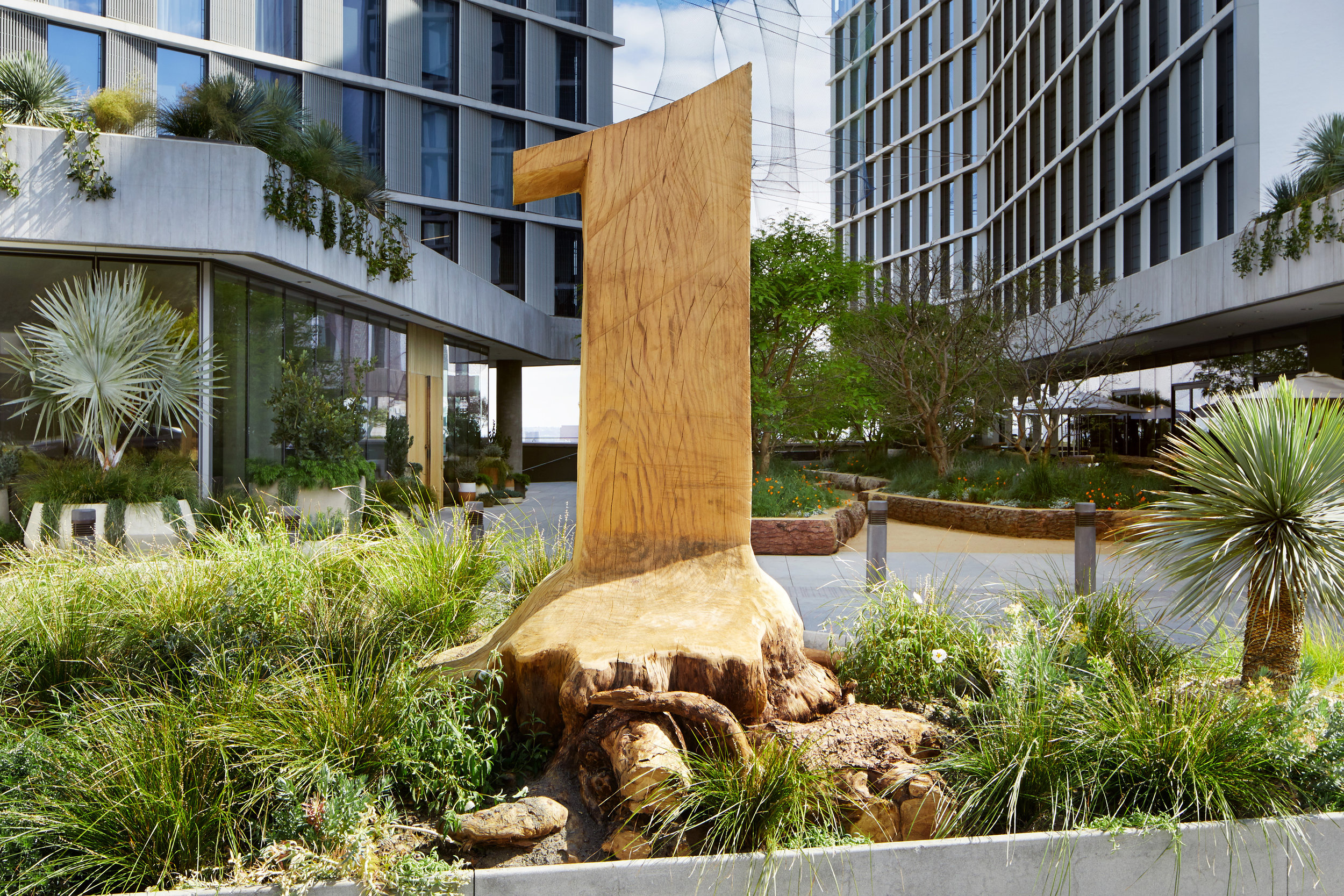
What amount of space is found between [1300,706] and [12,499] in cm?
1390

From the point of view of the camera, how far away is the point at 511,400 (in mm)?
29531

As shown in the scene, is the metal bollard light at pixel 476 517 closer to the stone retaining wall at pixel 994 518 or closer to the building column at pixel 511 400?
the stone retaining wall at pixel 994 518

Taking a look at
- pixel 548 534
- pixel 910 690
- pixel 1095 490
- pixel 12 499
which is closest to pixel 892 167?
pixel 1095 490

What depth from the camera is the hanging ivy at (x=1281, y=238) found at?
46.5 ft

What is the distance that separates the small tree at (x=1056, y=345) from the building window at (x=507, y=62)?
16.5 meters

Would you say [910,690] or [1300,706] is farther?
Result: [910,690]

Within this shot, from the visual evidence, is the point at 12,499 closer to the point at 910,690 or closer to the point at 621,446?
the point at 621,446

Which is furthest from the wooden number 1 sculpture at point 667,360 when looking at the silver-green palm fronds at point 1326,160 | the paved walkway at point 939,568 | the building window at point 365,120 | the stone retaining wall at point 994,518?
the building window at point 365,120

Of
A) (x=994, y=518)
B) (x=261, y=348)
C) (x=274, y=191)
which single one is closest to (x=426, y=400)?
(x=261, y=348)

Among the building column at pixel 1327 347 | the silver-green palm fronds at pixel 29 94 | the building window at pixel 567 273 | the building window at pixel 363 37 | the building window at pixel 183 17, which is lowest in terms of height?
the building column at pixel 1327 347

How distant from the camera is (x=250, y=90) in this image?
13312mm

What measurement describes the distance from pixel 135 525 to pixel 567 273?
20.3 meters

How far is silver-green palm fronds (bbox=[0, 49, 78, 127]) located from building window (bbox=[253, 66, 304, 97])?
10626 mm

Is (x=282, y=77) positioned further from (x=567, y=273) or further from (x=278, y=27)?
(x=567, y=273)
